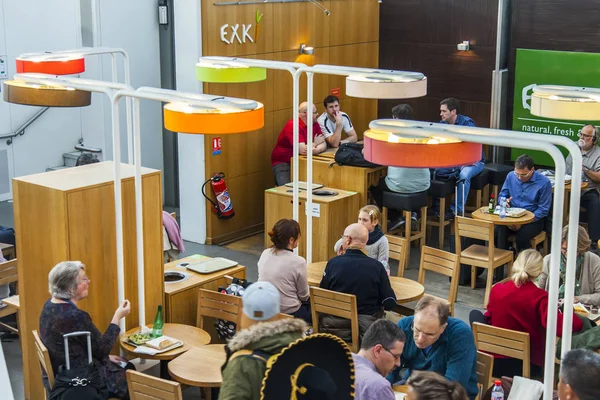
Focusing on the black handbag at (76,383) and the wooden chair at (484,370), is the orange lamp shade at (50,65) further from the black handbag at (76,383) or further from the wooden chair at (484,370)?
the wooden chair at (484,370)

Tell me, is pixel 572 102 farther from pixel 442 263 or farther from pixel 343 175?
pixel 343 175

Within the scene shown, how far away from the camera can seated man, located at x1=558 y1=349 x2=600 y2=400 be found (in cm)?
401

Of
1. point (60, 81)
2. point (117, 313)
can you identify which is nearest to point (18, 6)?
point (60, 81)

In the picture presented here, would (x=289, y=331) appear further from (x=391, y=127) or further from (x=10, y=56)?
(x=10, y=56)

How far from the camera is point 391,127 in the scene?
466cm

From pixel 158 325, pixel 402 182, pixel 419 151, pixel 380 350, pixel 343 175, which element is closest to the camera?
pixel 419 151

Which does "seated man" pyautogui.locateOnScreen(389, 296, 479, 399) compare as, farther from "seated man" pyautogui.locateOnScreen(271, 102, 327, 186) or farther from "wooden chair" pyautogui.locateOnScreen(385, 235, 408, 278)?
"seated man" pyautogui.locateOnScreen(271, 102, 327, 186)

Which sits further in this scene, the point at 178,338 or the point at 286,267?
the point at 286,267

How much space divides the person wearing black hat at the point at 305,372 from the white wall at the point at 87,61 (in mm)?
8487

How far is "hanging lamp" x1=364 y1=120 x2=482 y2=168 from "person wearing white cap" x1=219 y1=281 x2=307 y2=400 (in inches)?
42.8

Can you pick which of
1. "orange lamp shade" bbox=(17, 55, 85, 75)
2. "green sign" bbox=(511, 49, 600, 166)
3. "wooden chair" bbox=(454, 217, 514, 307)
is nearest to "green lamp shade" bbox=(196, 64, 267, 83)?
"orange lamp shade" bbox=(17, 55, 85, 75)

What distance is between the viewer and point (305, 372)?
360 centimetres

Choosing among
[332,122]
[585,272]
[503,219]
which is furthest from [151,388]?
[332,122]

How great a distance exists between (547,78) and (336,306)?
609 centimetres
